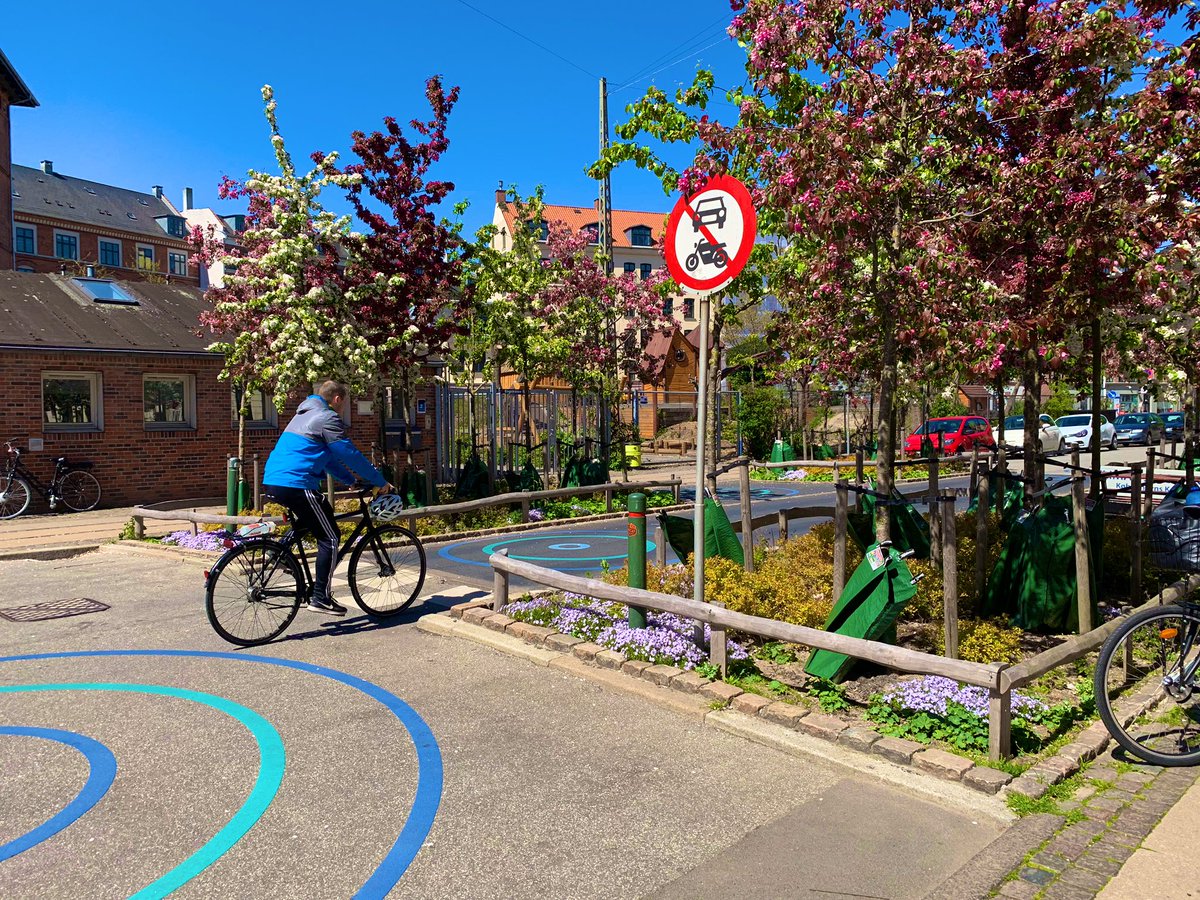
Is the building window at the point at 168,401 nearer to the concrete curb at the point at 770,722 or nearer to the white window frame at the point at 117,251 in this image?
the concrete curb at the point at 770,722

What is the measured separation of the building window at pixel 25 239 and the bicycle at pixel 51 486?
52.6m

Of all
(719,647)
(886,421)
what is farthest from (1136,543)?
(719,647)

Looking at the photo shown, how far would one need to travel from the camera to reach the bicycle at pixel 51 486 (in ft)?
50.5

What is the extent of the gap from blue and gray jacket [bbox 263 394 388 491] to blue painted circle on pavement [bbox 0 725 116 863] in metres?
2.35

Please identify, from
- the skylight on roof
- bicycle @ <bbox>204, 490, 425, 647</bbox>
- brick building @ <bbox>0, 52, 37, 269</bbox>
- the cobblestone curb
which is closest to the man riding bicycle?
bicycle @ <bbox>204, 490, 425, 647</bbox>

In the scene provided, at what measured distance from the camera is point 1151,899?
3.12 meters

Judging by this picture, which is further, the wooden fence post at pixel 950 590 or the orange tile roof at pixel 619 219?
the orange tile roof at pixel 619 219

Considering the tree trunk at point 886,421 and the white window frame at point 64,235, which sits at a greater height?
the white window frame at point 64,235

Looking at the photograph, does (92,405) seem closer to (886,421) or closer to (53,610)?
(53,610)

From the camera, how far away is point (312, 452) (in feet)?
22.2

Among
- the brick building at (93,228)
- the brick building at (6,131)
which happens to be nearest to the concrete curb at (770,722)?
the brick building at (6,131)

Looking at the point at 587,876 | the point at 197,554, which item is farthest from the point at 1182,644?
the point at 197,554

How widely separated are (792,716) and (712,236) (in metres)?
2.92

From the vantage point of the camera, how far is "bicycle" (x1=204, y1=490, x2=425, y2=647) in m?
6.63
